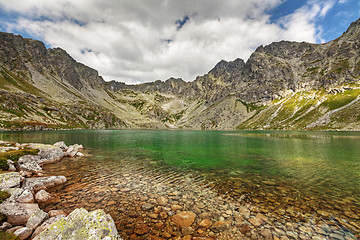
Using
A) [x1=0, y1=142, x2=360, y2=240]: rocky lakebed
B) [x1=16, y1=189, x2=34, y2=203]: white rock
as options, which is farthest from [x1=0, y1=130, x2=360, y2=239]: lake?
[x1=16, y1=189, x2=34, y2=203]: white rock

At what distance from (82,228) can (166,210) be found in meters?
6.05

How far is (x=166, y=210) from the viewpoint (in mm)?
11852

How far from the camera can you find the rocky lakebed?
27.3 ft

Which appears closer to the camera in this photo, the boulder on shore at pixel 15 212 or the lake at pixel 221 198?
the boulder on shore at pixel 15 212

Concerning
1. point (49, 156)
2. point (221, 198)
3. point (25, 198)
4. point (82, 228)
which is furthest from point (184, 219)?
point (49, 156)

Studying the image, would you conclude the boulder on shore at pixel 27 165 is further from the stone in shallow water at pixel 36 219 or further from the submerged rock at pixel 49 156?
the stone in shallow water at pixel 36 219

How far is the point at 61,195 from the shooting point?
14.3m

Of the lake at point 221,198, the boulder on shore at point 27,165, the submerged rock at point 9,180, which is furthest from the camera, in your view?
the boulder on shore at point 27,165

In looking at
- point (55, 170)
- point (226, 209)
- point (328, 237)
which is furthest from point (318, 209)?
point (55, 170)

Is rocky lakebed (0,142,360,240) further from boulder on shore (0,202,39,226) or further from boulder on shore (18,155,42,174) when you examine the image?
boulder on shore (18,155,42,174)

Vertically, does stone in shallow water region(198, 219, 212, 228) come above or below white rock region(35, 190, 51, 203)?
below

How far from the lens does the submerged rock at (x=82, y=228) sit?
23.0ft

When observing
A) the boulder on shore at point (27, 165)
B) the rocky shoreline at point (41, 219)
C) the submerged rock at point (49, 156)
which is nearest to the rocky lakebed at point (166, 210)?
the rocky shoreline at point (41, 219)

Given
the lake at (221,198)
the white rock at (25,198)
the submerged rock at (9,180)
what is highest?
the submerged rock at (9,180)
